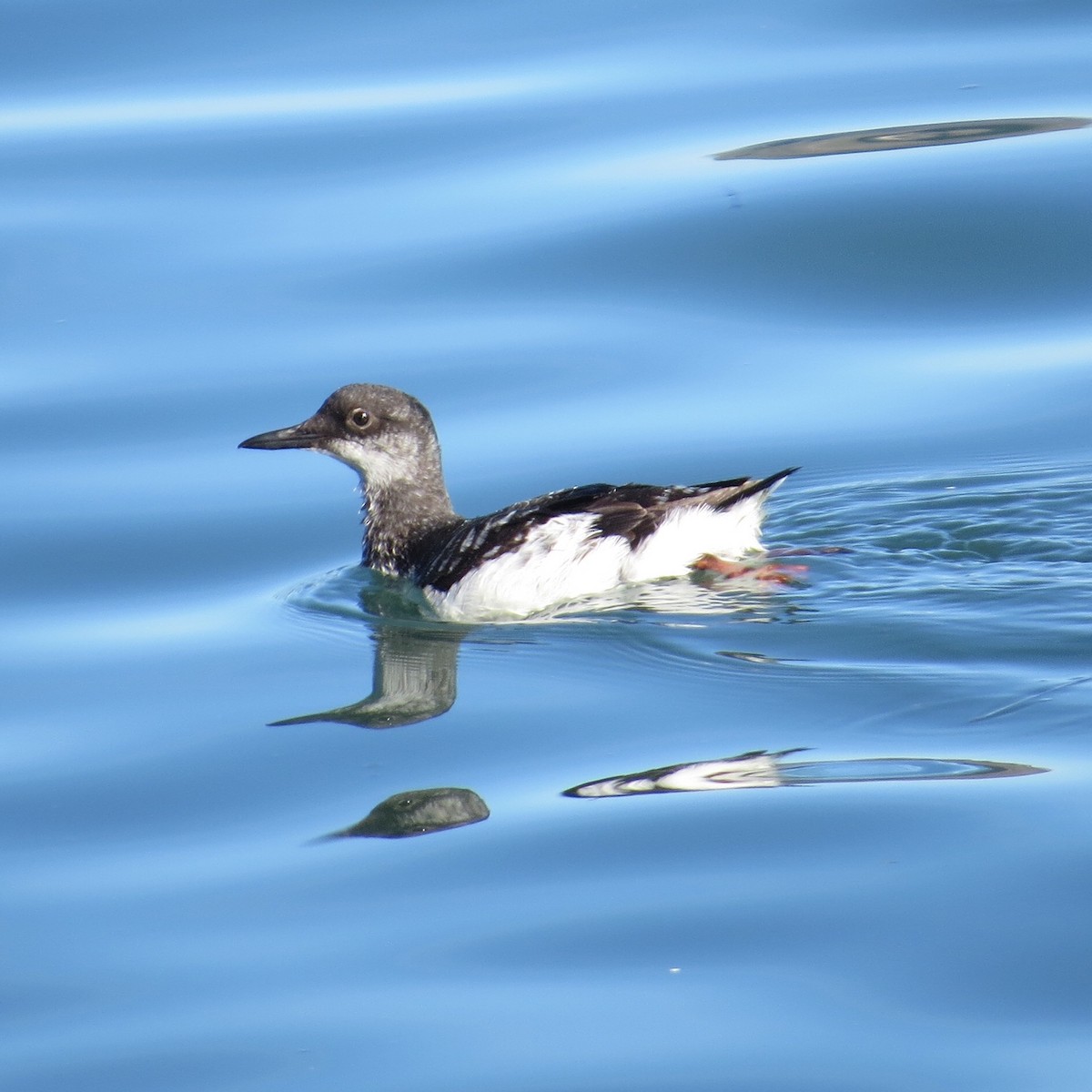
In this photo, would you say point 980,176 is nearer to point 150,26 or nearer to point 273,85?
point 273,85

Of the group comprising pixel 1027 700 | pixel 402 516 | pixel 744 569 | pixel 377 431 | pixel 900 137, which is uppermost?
pixel 900 137

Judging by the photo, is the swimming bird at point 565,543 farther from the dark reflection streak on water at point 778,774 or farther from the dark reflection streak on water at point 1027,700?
the dark reflection streak on water at point 778,774

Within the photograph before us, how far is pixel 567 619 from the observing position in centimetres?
795

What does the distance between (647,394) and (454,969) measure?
5.52 m

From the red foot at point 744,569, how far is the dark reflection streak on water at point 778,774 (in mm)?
2264

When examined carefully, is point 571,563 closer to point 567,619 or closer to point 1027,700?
point 567,619

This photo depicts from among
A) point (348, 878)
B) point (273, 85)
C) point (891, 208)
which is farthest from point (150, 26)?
point (348, 878)

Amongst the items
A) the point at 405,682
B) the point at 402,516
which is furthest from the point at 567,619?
the point at 402,516

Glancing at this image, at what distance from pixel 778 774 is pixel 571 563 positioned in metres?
2.26

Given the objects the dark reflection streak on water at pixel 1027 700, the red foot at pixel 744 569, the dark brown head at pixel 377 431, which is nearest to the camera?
the dark reflection streak on water at pixel 1027 700

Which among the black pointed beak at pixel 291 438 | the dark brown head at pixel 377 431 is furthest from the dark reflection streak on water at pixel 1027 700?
the black pointed beak at pixel 291 438

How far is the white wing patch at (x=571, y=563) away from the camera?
26.3 feet

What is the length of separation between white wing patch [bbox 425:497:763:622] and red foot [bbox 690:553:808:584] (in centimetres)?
14

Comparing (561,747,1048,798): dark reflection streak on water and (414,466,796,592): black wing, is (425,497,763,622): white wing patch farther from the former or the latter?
(561,747,1048,798): dark reflection streak on water
